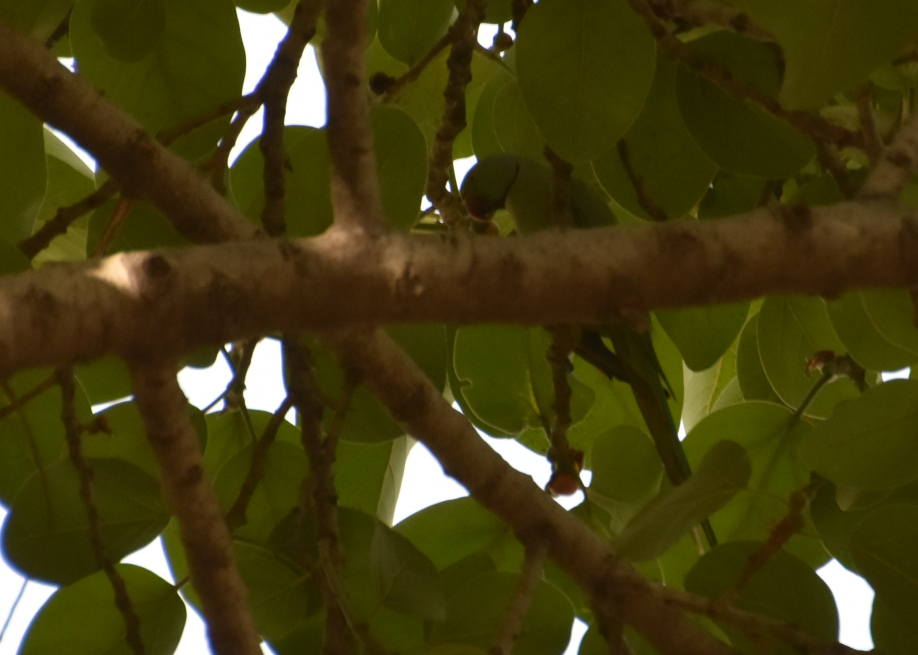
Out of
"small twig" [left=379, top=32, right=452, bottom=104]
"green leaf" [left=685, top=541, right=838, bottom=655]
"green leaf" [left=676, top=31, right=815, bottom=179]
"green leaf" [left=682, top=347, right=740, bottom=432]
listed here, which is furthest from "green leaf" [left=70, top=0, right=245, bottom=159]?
"green leaf" [left=682, top=347, right=740, bottom=432]

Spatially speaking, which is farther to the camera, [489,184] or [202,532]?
[489,184]

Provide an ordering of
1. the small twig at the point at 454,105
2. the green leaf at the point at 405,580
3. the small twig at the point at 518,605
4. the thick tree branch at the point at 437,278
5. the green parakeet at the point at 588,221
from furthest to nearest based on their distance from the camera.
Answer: the green parakeet at the point at 588,221 < the small twig at the point at 454,105 < the green leaf at the point at 405,580 < the small twig at the point at 518,605 < the thick tree branch at the point at 437,278

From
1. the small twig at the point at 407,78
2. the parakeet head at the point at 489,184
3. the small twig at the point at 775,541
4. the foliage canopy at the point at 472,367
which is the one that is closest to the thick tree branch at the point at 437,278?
the foliage canopy at the point at 472,367

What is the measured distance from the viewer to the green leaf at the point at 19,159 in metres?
0.58

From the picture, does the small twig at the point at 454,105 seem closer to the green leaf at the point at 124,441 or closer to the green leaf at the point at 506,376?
the green leaf at the point at 506,376

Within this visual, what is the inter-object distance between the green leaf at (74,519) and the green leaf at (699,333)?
39 cm

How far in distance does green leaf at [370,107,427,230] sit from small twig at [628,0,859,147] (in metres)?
0.16

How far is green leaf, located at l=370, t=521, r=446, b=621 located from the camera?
535 millimetres

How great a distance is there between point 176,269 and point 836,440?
38 centimetres

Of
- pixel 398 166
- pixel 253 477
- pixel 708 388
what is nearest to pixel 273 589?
pixel 253 477

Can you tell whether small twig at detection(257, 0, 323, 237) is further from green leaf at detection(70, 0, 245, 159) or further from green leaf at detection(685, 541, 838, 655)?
green leaf at detection(685, 541, 838, 655)

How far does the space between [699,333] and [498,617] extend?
272 mm

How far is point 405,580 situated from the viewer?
54cm

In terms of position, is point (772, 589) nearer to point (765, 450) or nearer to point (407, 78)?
point (765, 450)
